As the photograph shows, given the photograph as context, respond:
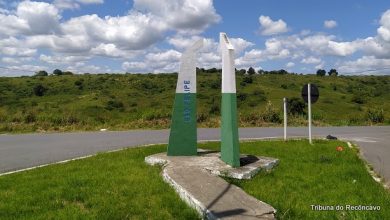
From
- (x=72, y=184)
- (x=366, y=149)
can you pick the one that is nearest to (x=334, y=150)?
(x=366, y=149)

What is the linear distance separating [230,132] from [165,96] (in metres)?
54.8

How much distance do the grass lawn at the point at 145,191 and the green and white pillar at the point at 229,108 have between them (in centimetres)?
87

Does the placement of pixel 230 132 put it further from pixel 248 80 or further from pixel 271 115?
pixel 248 80

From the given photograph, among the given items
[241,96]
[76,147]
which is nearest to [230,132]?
[76,147]

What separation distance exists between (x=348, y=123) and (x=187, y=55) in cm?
1834

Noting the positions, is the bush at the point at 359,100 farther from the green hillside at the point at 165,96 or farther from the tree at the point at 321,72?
the tree at the point at 321,72

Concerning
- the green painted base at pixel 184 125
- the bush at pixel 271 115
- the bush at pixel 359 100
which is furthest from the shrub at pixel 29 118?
the bush at pixel 359 100

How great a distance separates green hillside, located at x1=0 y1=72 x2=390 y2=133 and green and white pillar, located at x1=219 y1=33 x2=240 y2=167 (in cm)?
1485

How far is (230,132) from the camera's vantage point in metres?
9.41

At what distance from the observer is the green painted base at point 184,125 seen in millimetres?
10750

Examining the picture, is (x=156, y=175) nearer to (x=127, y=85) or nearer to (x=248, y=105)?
(x=248, y=105)

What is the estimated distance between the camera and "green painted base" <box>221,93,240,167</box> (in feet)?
30.1

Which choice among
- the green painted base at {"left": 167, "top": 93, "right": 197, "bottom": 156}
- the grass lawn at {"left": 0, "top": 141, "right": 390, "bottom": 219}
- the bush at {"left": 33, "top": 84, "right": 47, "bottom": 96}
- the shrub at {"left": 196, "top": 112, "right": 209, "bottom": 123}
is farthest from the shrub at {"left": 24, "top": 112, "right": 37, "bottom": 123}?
the bush at {"left": 33, "top": 84, "right": 47, "bottom": 96}

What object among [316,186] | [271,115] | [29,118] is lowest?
[316,186]
